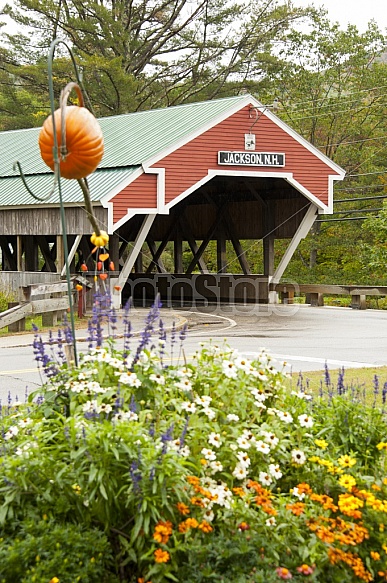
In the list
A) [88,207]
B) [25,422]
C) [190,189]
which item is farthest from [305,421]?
[190,189]

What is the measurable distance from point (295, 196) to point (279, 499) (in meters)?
23.3

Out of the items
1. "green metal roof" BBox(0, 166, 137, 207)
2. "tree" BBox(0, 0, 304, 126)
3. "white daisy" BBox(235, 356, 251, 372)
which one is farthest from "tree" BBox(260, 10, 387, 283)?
"white daisy" BBox(235, 356, 251, 372)

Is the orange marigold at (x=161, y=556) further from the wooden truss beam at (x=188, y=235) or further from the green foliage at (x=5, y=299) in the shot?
the wooden truss beam at (x=188, y=235)

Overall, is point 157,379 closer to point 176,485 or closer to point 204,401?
point 204,401

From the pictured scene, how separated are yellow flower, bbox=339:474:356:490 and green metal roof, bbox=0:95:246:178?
1850 cm

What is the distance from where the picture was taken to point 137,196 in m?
22.6

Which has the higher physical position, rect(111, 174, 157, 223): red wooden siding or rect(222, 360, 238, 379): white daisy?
rect(111, 174, 157, 223): red wooden siding

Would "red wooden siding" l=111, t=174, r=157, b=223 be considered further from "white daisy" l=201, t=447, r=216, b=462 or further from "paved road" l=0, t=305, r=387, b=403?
"white daisy" l=201, t=447, r=216, b=462

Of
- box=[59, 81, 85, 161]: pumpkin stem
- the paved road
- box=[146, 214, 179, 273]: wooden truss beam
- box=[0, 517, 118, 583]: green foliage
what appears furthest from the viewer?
box=[146, 214, 179, 273]: wooden truss beam

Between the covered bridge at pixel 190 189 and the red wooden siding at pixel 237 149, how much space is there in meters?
0.03

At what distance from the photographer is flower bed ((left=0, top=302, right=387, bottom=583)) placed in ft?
14.0

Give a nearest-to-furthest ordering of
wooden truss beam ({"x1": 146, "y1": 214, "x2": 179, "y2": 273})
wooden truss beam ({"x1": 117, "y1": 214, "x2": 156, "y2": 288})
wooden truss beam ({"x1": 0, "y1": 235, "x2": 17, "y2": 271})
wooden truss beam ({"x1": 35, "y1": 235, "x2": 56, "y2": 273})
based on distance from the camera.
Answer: wooden truss beam ({"x1": 117, "y1": 214, "x2": 156, "y2": 288})
wooden truss beam ({"x1": 35, "y1": 235, "x2": 56, "y2": 273})
wooden truss beam ({"x1": 0, "y1": 235, "x2": 17, "y2": 271})
wooden truss beam ({"x1": 146, "y1": 214, "x2": 179, "y2": 273})

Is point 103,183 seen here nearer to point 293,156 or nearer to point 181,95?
point 293,156

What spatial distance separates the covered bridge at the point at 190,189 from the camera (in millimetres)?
22984
